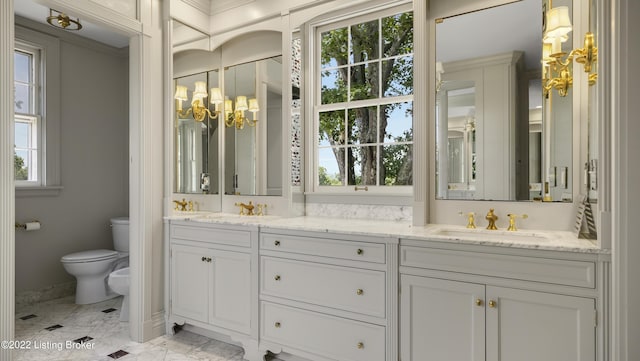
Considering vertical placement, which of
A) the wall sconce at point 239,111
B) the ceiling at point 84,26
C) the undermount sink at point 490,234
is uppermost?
the ceiling at point 84,26

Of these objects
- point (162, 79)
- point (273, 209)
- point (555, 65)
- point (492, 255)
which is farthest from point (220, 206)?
point (555, 65)

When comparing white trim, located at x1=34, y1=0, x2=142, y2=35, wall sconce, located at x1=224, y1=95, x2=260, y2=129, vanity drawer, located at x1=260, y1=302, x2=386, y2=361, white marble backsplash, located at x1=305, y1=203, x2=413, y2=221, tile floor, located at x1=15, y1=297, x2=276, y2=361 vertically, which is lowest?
tile floor, located at x1=15, y1=297, x2=276, y2=361

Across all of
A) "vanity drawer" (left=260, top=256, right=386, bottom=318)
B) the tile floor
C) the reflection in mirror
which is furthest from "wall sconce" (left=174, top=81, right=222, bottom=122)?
the tile floor

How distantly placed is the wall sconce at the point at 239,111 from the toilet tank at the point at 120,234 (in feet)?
5.56

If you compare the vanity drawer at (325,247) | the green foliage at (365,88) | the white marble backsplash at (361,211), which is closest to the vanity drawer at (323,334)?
the vanity drawer at (325,247)

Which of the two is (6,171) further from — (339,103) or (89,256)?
(339,103)

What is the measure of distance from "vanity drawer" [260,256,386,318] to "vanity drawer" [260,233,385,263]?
69mm

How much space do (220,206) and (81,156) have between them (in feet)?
6.01

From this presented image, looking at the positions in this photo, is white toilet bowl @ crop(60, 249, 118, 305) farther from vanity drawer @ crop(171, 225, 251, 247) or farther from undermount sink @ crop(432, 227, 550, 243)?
undermount sink @ crop(432, 227, 550, 243)

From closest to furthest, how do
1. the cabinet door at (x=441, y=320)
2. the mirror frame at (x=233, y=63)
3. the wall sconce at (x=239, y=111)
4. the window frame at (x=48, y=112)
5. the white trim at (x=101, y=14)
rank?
the cabinet door at (x=441, y=320) → the white trim at (x=101, y=14) → the mirror frame at (x=233, y=63) → the wall sconce at (x=239, y=111) → the window frame at (x=48, y=112)

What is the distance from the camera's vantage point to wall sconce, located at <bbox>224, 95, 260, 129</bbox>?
321cm

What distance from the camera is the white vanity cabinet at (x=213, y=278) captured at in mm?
2514

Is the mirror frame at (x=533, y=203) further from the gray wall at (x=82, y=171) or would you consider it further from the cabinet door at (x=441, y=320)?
the gray wall at (x=82, y=171)

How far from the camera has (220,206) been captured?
3389 mm
